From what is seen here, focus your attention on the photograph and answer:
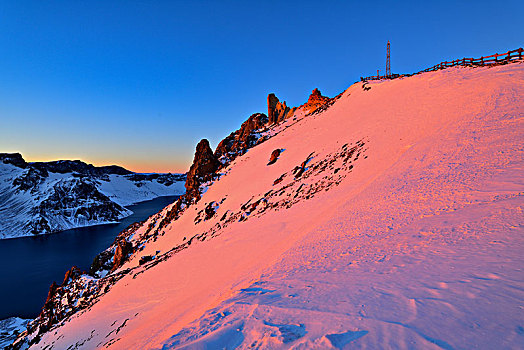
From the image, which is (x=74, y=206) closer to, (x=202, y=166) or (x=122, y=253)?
(x=202, y=166)

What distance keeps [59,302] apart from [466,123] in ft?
132

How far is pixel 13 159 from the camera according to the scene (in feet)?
520

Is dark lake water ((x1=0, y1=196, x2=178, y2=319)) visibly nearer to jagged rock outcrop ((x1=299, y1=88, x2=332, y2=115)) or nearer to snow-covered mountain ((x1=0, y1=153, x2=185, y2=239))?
snow-covered mountain ((x1=0, y1=153, x2=185, y2=239))

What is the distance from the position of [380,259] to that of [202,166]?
166 feet

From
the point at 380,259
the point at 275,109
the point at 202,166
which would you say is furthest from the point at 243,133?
the point at 380,259

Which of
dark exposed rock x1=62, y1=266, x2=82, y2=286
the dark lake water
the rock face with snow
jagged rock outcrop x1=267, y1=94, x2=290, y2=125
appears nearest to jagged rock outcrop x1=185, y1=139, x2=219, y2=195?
dark exposed rock x1=62, y1=266, x2=82, y2=286

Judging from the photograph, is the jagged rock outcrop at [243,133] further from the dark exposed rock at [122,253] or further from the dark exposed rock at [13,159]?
the dark exposed rock at [13,159]

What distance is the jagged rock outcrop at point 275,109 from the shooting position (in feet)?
258

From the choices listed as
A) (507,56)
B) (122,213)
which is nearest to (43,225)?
(122,213)

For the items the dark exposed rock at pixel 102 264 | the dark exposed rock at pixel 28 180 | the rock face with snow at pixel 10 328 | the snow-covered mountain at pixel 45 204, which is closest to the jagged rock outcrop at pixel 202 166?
the dark exposed rock at pixel 102 264

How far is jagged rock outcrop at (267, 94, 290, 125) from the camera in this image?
7868 centimetres

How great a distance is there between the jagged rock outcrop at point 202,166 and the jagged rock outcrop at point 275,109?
3257 cm

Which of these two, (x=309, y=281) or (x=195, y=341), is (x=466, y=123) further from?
(x=195, y=341)

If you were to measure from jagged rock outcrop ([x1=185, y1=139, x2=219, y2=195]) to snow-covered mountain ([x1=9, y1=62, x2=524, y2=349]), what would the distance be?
3122 cm
